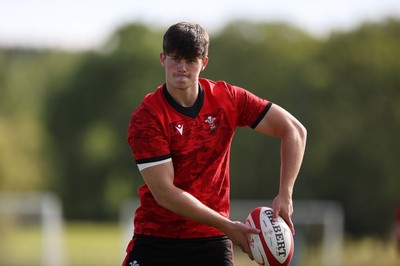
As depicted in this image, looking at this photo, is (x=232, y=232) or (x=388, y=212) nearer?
(x=232, y=232)

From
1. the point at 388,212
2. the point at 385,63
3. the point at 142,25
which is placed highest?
the point at 142,25

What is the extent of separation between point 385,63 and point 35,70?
60.4 m

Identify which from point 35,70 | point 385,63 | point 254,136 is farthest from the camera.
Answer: point 35,70

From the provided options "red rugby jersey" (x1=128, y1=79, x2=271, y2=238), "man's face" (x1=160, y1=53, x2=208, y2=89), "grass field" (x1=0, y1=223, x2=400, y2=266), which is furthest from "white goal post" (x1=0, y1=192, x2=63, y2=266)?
"man's face" (x1=160, y1=53, x2=208, y2=89)

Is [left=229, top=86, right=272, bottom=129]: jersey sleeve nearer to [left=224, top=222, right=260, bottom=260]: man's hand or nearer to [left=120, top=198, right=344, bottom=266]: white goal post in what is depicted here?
[left=224, top=222, right=260, bottom=260]: man's hand

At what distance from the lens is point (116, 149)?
61156 millimetres

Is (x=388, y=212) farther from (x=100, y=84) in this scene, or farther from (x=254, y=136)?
(x=100, y=84)

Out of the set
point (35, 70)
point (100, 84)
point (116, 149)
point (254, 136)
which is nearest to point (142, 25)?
point (100, 84)

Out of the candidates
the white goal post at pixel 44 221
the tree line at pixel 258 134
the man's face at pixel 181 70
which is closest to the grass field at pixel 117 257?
the white goal post at pixel 44 221

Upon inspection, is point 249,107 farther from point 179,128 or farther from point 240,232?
point 240,232

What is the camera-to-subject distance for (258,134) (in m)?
33.6

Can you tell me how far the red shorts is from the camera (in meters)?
6.11

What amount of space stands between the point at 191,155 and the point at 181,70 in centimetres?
56

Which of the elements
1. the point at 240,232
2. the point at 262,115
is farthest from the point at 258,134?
the point at 240,232
